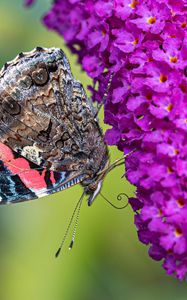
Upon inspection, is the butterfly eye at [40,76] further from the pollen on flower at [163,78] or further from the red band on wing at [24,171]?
the pollen on flower at [163,78]

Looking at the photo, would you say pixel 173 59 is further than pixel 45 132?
No

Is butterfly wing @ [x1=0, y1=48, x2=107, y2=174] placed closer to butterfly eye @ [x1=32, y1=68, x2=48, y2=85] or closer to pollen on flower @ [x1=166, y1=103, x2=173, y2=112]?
butterfly eye @ [x1=32, y1=68, x2=48, y2=85]

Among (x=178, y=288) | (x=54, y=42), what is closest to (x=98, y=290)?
(x=178, y=288)

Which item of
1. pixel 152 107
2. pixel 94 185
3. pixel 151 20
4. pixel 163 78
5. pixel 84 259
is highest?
pixel 151 20

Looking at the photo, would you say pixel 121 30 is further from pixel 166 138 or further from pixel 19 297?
pixel 19 297

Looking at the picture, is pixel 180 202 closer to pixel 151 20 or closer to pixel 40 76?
pixel 151 20

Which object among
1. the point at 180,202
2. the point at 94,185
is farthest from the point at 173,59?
the point at 94,185
